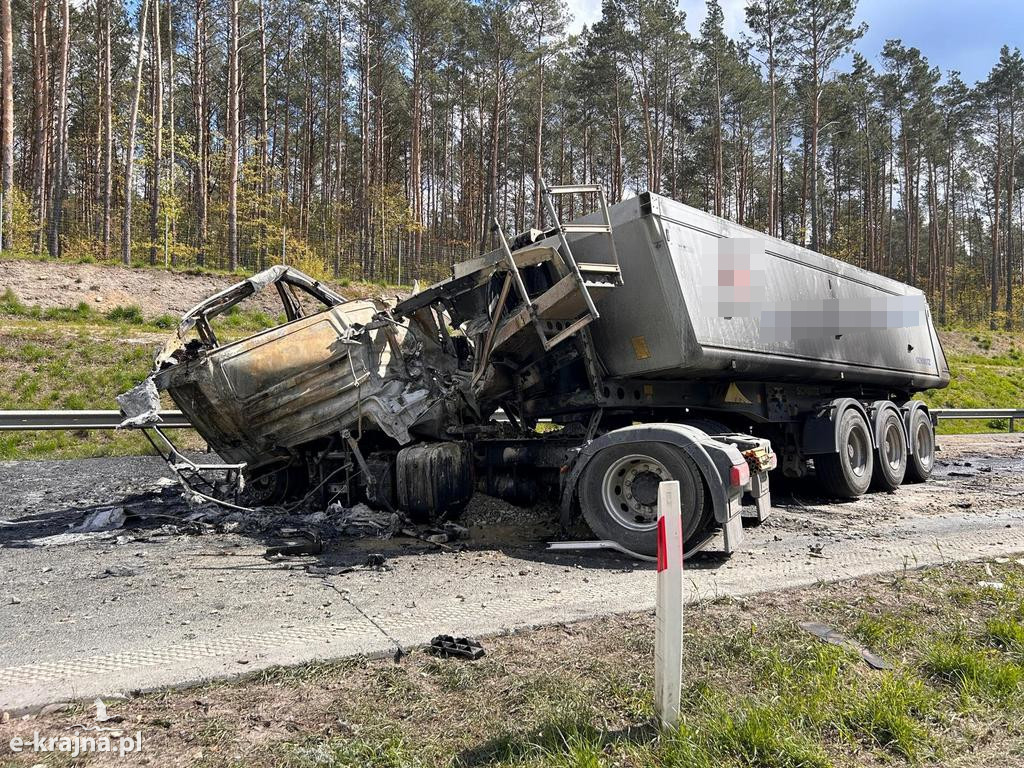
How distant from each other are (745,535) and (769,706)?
351 cm

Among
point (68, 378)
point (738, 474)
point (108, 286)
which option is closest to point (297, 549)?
point (738, 474)

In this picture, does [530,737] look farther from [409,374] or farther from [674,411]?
[674,411]

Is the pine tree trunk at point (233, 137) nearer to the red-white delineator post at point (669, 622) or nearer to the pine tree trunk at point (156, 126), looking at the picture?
the pine tree trunk at point (156, 126)

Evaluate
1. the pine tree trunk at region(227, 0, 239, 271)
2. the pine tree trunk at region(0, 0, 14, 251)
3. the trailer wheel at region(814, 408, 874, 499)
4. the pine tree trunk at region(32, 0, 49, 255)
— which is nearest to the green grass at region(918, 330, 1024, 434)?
the trailer wheel at region(814, 408, 874, 499)

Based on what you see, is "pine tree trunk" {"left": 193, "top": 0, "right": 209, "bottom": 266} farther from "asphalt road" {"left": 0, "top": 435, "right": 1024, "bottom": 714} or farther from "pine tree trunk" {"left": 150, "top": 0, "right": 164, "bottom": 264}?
"asphalt road" {"left": 0, "top": 435, "right": 1024, "bottom": 714}

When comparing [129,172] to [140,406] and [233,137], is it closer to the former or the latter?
[233,137]

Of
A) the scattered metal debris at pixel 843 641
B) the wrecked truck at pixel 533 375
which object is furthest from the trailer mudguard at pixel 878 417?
the scattered metal debris at pixel 843 641

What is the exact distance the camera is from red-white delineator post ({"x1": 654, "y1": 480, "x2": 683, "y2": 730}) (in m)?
Answer: 2.20

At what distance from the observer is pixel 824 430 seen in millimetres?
7555

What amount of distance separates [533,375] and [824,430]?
3.68 metres

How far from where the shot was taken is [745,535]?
570cm

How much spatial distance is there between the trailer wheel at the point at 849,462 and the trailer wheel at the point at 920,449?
1.67m

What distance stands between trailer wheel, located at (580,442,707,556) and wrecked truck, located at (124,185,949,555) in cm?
2

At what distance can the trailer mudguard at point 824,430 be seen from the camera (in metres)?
7.50
